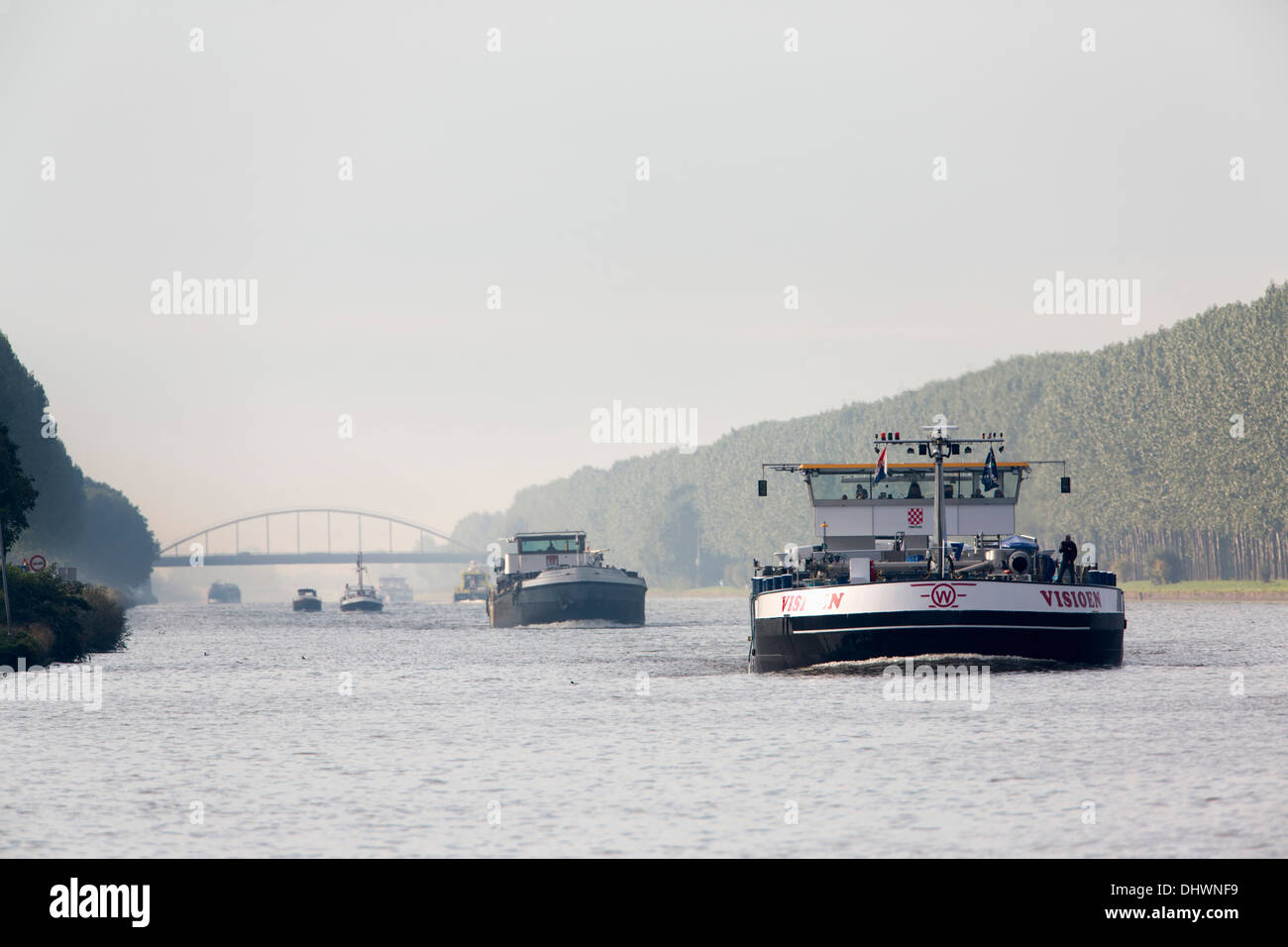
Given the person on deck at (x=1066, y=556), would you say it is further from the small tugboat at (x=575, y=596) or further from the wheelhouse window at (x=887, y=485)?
the small tugboat at (x=575, y=596)

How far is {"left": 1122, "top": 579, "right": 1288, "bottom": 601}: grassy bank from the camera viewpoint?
12000 cm

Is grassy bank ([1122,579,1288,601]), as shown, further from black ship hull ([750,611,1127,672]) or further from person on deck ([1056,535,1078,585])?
black ship hull ([750,611,1127,672])

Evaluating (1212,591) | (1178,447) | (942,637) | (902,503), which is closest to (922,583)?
(942,637)

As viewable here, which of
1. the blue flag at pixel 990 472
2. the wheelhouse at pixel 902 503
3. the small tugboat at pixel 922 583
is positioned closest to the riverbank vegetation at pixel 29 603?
the small tugboat at pixel 922 583

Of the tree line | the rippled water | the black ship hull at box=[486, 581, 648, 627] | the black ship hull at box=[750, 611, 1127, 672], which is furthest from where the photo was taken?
the tree line

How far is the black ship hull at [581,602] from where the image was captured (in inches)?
3917

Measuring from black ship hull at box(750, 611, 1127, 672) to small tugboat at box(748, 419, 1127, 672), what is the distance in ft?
0.12

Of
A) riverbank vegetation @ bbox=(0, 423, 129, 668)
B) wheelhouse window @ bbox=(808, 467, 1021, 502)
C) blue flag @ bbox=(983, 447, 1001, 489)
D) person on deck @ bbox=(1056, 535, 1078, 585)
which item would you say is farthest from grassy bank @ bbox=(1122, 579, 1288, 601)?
riverbank vegetation @ bbox=(0, 423, 129, 668)

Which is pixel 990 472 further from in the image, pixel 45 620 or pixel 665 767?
pixel 45 620

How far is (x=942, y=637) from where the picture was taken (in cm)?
4150
